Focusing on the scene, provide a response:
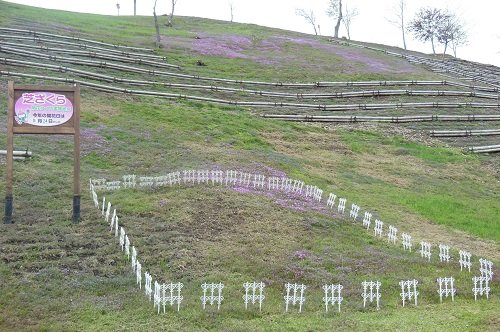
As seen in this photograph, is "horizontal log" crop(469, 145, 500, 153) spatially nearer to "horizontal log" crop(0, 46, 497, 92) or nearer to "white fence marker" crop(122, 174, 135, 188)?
"horizontal log" crop(0, 46, 497, 92)

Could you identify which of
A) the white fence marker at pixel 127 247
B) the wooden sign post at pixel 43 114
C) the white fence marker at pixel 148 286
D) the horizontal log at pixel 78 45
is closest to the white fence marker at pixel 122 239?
the white fence marker at pixel 127 247

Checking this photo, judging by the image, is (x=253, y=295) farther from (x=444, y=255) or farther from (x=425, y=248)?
(x=425, y=248)

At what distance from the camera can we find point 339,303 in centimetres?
1688

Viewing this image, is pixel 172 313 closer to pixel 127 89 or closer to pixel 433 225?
pixel 433 225

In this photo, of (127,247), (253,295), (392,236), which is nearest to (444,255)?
(392,236)

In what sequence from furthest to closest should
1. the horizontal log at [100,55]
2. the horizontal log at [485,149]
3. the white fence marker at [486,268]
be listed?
1. the horizontal log at [100,55]
2. the horizontal log at [485,149]
3. the white fence marker at [486,268]

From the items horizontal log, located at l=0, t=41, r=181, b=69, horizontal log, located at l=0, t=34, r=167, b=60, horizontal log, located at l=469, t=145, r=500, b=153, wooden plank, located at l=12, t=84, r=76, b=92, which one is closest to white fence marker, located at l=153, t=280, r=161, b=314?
wooden plank, located at l=12, t=84, r=76, b=92

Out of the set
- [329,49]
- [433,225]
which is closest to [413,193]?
[433,225]

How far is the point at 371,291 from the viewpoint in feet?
56.9

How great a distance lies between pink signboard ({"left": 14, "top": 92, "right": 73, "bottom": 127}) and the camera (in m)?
23.3

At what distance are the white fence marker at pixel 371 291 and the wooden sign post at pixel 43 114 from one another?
452 inches

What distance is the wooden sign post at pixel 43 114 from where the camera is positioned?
75.6 feet

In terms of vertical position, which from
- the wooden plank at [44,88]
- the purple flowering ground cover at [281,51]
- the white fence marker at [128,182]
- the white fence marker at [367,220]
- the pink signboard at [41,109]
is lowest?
the white fence marker at [367,220]

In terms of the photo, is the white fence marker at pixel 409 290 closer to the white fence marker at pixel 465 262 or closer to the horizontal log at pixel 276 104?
the white fence marker at pixel 465 262
